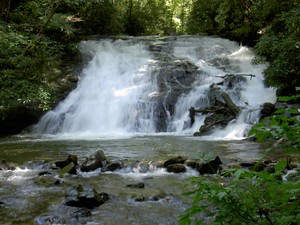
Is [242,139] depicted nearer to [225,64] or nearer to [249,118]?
[249,118]

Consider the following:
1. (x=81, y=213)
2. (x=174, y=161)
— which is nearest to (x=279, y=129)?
(x=81, y=213)

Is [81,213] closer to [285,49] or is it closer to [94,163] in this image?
[94,163]

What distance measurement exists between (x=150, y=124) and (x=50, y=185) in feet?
27.5

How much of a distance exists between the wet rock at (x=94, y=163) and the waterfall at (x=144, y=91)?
18.5 ft

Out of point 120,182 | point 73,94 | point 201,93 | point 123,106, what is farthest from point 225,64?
point 120,182

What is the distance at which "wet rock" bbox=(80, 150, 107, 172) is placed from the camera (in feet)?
23.9

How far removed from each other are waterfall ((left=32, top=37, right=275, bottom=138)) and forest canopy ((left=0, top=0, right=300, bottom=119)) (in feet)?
3.81

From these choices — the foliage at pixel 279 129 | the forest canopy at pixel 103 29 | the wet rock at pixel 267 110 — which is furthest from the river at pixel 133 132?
the forest canopy at pixel 103 29

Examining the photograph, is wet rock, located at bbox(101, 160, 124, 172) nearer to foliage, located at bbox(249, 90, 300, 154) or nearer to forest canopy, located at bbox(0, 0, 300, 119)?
forest canopy, located at bbox(0, 0, 300, 119)

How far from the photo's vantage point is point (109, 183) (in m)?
6.34

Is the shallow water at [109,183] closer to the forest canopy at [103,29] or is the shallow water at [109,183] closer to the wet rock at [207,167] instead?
the wet rock at [207,167]

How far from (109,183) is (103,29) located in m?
19.6

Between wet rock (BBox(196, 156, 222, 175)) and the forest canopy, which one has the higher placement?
the forest canopy

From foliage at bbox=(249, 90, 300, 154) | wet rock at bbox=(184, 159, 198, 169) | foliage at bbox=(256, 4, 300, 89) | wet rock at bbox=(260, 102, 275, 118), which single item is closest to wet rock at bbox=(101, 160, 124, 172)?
wet rock at bbox=(184, 159, 198, 169)
